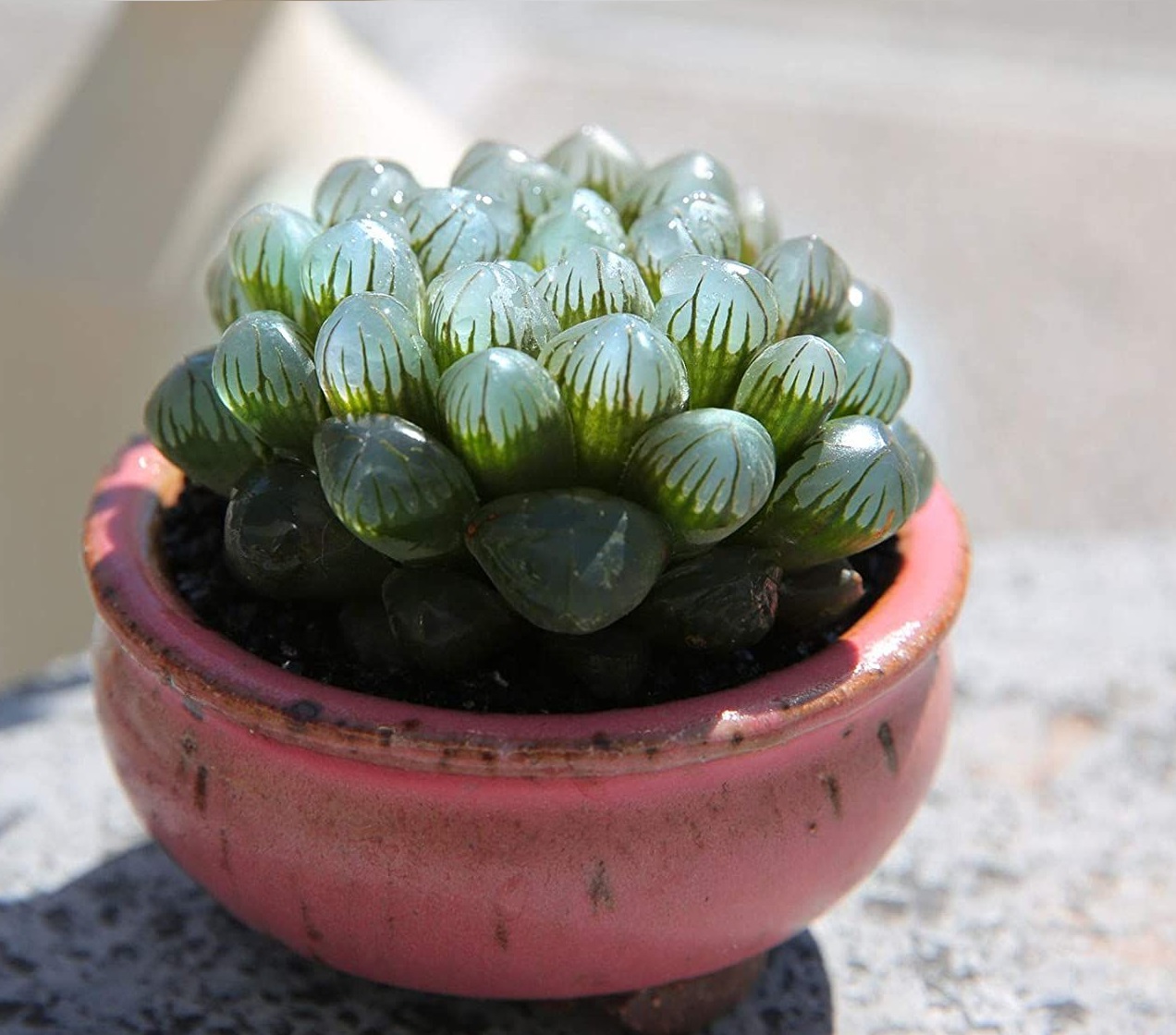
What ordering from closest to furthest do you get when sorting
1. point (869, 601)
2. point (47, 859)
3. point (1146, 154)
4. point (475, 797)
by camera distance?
point (475, 797) < point (869, 601) < point (47, 859) < point (1146, 154)

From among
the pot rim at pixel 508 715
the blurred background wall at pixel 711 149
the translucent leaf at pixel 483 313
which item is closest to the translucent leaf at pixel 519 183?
the translucent leaf at pixel 483 313

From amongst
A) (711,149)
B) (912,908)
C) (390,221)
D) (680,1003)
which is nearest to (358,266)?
(390,221)

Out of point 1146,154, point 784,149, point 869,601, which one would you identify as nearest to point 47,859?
point 869,601

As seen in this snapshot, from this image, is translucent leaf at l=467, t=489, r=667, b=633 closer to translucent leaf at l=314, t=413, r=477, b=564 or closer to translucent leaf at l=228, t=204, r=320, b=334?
translucent leaf at l=314, t=413, r=477, b=564

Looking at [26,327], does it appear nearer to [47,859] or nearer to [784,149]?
[47,859]

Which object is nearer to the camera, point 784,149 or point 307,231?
point 307,231

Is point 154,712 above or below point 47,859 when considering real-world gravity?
above

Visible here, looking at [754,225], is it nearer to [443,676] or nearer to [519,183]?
[519,183]
